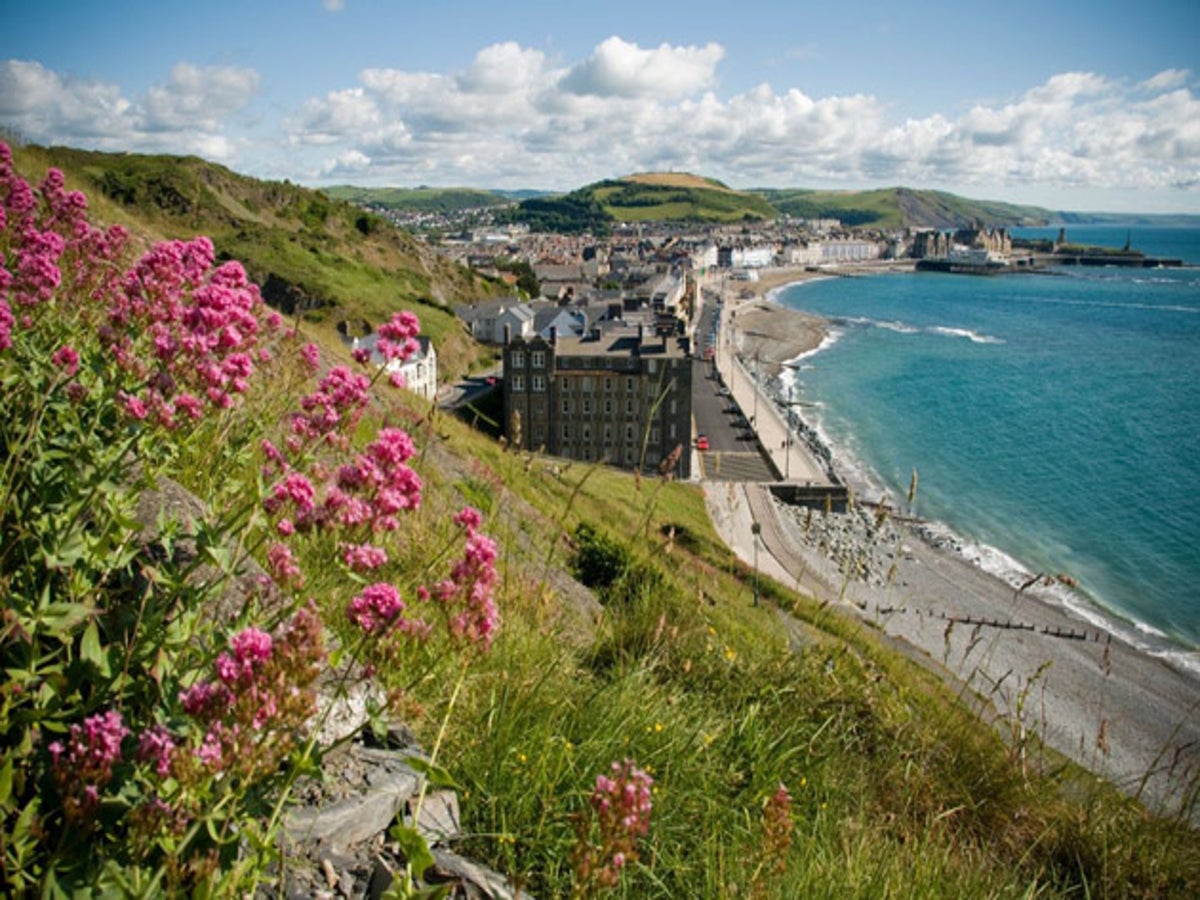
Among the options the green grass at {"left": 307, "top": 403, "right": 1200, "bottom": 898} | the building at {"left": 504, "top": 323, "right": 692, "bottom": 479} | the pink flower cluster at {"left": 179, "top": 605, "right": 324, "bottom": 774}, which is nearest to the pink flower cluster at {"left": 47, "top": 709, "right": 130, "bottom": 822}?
the pink flower cluster at {"left": 179, "top": 605, "right": 324, "bottom": 774}

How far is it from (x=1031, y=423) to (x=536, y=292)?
61.7m

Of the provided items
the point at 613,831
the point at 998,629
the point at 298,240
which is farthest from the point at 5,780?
the point at 298,240

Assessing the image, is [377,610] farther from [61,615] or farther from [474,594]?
[61,615]

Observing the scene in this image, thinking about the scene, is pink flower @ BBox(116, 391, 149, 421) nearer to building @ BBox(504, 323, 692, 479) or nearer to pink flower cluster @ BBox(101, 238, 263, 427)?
pink flower cluster @ BBox(101, 238, 263, 427)

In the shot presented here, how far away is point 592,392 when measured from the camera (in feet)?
139

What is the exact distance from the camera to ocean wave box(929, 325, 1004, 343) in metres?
96.1

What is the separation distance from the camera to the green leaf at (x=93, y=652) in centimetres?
231

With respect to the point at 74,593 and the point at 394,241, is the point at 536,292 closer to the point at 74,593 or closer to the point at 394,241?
the point at 394,241

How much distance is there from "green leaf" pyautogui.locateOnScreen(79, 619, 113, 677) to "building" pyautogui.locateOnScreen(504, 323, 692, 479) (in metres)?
38.7

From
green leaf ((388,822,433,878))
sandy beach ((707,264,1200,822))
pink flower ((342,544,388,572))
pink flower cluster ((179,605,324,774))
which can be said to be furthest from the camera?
sandy beach ((707,264,1200,822))

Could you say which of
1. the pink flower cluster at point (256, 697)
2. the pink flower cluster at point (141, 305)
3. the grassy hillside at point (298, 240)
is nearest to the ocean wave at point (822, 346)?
the grassy hillside at point (298, 240)

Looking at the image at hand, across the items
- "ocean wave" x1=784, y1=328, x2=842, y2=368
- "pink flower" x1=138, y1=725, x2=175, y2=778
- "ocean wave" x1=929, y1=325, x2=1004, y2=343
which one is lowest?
"ocean wave" x1=784, y1=328, x2=842, y2=368

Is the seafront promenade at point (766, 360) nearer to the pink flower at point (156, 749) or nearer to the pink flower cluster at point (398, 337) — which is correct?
the pink flower cluster at point (398, 337)

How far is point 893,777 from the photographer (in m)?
5.29
